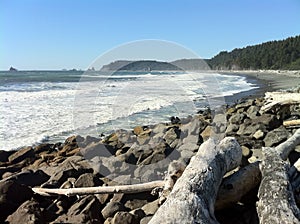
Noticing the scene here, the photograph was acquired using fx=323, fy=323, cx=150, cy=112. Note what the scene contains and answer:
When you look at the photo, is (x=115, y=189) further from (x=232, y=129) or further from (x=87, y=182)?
(x=232, y=129)

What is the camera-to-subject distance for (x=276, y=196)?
3.14 meters

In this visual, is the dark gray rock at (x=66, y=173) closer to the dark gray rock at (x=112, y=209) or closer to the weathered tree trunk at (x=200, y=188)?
the dark gray rock at (x=112, y=209)

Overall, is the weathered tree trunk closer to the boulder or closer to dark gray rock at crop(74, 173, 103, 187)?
the boulder

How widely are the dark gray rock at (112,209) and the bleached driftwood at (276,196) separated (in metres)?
1.68

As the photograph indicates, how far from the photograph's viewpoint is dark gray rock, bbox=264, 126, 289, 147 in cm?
612

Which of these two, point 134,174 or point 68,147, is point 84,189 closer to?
point 134,174

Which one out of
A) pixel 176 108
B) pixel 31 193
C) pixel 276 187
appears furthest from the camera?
pixel 176 108

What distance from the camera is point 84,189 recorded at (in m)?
4.29

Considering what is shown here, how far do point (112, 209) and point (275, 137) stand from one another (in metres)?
3.83

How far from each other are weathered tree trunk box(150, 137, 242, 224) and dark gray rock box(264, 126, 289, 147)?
7.03 ft

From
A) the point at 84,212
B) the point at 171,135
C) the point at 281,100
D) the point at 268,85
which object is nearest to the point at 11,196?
the point at 84,212

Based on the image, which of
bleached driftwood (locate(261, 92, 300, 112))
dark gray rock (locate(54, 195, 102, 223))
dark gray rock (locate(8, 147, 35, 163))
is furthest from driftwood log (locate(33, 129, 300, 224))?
bleached driftwood (locate(261, 92, 300, 112))

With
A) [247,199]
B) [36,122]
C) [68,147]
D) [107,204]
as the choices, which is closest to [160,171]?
[107,204]

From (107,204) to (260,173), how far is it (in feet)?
6.42
